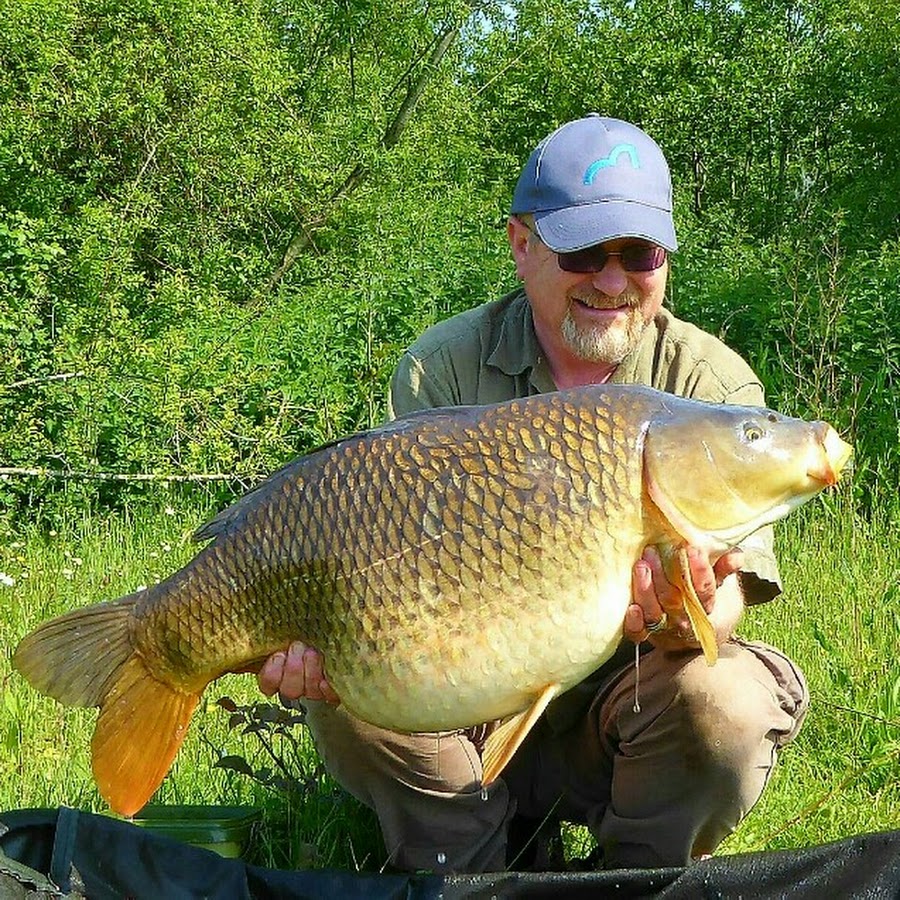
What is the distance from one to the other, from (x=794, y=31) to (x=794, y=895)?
57.4 ft

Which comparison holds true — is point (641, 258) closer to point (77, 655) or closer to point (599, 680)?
point (599, 680)

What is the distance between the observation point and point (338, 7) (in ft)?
46.4

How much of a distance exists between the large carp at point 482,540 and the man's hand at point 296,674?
0.9 inches

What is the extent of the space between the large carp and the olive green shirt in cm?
52

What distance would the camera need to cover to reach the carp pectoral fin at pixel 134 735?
165 centimetres

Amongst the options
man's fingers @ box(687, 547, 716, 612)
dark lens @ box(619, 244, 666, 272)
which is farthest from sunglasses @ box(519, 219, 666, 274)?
man's fingers @ box(687, 547, 716, 612)

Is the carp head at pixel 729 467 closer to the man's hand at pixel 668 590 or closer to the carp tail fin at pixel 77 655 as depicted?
the man's hand at pixel 668 590

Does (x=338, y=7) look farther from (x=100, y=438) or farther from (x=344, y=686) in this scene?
(x=344, y=686)

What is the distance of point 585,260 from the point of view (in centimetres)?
199

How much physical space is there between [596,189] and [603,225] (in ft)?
0.22

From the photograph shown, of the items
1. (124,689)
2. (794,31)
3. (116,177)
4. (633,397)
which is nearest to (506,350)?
(633,397)

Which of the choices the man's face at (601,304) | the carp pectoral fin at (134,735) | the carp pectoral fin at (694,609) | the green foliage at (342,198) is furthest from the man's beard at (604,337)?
the green foliage at (342,198)

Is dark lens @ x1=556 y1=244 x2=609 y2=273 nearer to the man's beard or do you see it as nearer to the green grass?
the man's beard

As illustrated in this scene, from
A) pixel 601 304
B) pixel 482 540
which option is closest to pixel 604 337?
pixel 601 304
